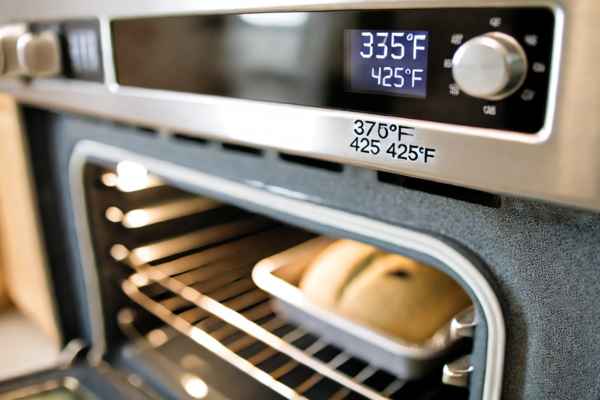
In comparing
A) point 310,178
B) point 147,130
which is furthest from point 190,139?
point 310,178

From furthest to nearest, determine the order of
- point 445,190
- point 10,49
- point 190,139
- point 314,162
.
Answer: point 10,49 < point 190,139 < point 314,162 < point 445,190

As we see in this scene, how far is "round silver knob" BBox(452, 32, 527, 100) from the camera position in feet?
1.20

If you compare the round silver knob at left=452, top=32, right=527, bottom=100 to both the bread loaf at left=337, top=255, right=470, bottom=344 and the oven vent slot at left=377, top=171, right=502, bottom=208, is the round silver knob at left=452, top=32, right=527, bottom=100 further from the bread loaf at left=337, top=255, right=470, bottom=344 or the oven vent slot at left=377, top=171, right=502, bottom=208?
the bread loaf at left=337, top=255, right=470, bottom=344

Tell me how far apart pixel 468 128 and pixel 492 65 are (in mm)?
50

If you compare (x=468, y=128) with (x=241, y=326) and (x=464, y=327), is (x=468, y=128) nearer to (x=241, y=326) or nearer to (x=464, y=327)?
(x=464, y=327)

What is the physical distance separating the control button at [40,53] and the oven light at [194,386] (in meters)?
0.49

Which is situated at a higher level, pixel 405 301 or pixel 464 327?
pixel 464 327

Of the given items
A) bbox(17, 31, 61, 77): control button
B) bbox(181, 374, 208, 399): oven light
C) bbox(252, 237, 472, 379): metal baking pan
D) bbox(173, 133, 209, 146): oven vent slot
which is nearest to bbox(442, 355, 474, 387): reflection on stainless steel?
bbox(252, 237, 472, 379): metal baking pan

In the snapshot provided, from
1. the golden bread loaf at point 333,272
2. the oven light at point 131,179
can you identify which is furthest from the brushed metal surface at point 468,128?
the golden bread loaf at point 333,272

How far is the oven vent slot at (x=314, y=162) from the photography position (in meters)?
0.57

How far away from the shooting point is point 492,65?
0.37 meters

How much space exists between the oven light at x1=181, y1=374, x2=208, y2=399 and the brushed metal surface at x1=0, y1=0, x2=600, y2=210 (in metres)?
0.45

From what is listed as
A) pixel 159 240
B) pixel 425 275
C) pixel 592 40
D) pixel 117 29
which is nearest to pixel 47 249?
pixel 159 240

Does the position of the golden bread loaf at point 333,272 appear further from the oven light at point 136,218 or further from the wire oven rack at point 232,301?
the oven light at point 136,218
